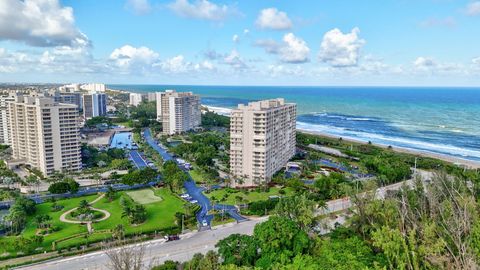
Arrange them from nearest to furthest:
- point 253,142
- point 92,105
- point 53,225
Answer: point 53,225, point 253,142, point 92,105

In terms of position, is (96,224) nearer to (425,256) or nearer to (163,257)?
(163,257)

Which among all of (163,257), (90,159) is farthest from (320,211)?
(90,159)

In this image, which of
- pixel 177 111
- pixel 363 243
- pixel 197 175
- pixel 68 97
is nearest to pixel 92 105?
pixel 68 97

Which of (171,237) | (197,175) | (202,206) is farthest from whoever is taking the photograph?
(197,175)

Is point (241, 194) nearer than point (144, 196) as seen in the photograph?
No

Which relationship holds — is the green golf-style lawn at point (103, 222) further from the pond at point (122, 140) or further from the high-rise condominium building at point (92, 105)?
the high-rise condominium building at point (92, 105)

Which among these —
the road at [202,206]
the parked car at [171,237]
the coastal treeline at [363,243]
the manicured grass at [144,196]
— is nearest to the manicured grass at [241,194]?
the road at [202,206]

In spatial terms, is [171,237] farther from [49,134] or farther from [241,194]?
[49,134]

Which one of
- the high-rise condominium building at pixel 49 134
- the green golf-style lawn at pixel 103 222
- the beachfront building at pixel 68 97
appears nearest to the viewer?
the green golf-style lawn at pixel 103 222
